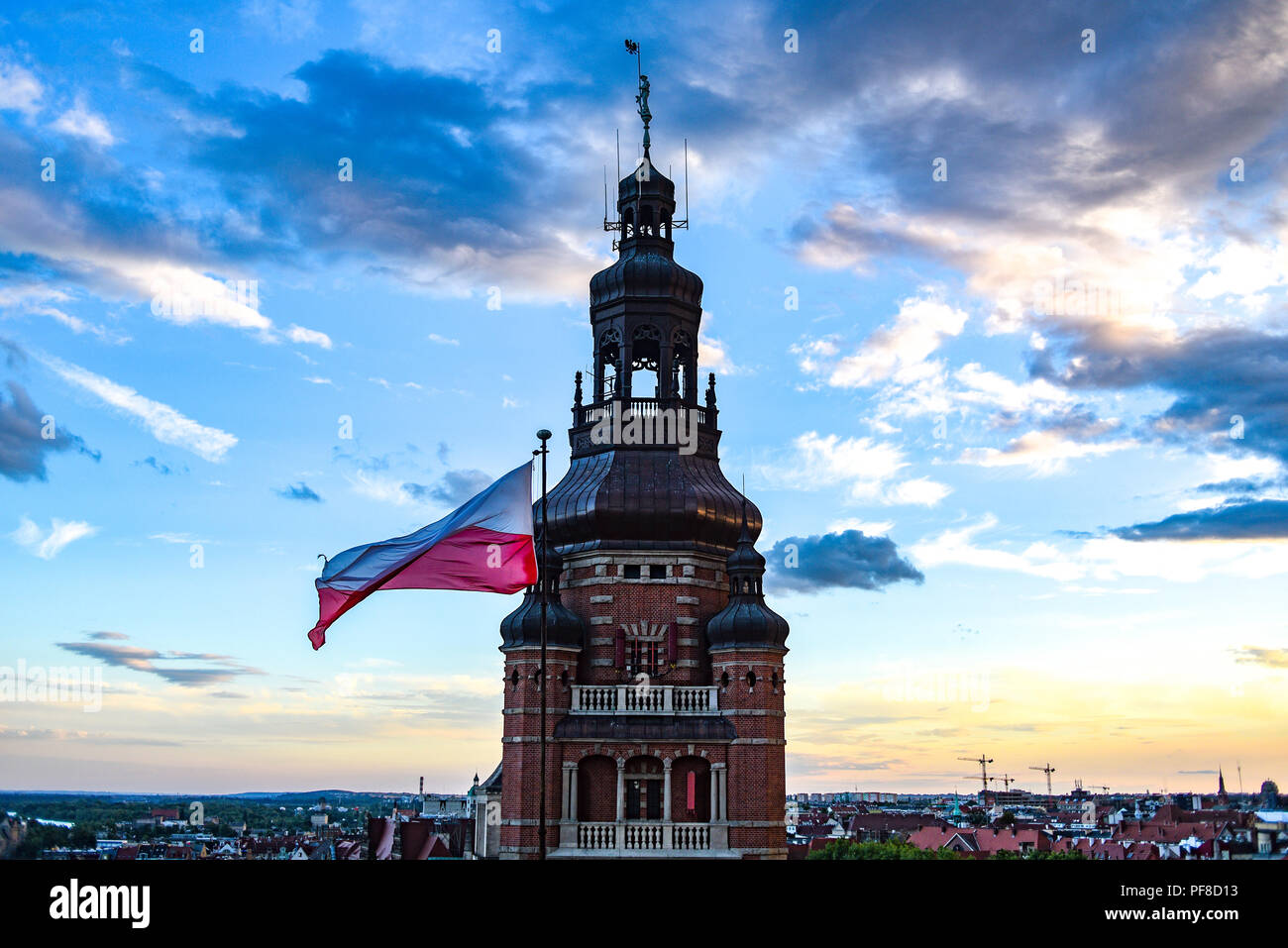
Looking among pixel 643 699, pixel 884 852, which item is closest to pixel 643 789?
pixel 643 699

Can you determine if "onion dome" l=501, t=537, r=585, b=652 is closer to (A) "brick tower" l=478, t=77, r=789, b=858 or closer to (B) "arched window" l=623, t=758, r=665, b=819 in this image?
(A) "brick tower" l=478, t=77, r=789, b=858

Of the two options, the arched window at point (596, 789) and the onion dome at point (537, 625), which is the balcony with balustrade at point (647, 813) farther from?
the onion dome at point (537, 625)

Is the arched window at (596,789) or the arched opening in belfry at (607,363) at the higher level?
the arched opening in belfry at (607,363)

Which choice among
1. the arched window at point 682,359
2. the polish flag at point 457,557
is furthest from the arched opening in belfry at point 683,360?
the polish flag at point 457,557

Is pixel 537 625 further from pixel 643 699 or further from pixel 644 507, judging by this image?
pixel 644 507
